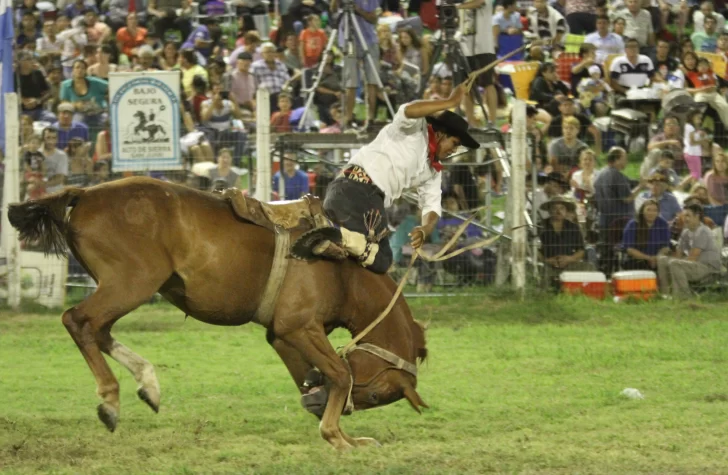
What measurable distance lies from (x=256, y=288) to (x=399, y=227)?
676 centimetres

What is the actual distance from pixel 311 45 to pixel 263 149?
527cm

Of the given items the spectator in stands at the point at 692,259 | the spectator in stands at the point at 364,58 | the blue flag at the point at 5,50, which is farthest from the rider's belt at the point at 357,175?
the blue flag at the point at 5,50

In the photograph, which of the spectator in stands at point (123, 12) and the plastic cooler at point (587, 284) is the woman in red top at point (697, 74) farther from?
the spectator in stands at point (123, 12)

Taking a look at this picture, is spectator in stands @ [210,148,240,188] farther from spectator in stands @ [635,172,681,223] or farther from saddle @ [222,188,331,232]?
saddle @ [222,188,331,232]

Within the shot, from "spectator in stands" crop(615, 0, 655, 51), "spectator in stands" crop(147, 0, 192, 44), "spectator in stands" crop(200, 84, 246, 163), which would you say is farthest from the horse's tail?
"spectator in stands" crop(615, 0, 655, 51)

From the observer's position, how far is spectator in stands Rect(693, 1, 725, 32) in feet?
63.4

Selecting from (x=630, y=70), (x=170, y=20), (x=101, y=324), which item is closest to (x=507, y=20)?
(x=630, y=70)

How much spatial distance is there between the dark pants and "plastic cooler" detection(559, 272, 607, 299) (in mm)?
6216

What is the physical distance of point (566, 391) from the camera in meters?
9.02

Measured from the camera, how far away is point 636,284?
13.4m

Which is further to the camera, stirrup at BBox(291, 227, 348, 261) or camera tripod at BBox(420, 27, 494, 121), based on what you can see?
camera tripod at BBox(420, 27, 494, 121)

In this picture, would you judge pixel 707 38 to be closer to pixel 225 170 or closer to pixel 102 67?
pixel 225 170

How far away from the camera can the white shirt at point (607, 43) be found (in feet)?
60.6

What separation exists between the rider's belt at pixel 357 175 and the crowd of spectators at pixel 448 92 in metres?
5.55
